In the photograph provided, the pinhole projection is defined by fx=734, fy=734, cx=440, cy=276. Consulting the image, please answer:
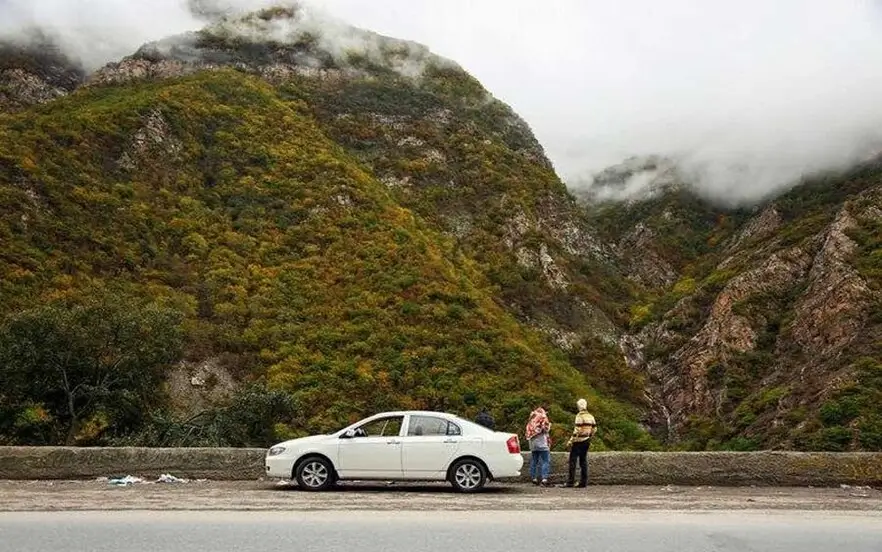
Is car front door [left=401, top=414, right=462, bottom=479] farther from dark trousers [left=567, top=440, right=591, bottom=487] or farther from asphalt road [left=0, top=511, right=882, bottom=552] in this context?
asphalt road [left=0, top=511, right=882, bottom=552]

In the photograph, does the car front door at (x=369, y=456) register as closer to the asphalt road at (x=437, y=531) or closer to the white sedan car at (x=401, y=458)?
the white sedan car at (x=401, y=458)

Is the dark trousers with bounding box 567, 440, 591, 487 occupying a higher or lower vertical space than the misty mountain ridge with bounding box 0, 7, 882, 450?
lower

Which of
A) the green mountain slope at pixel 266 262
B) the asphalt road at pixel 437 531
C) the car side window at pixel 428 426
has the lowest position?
the asphalt road at pixel 437 531

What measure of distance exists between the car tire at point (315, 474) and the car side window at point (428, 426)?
1.56m

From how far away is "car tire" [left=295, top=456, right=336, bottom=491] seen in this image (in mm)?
12844

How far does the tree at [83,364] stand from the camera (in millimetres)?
21344

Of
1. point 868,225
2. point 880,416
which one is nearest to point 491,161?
point 868,225

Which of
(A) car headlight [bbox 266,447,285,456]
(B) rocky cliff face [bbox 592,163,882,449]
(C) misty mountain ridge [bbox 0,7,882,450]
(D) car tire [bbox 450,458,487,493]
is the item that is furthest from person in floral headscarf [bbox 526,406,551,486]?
(B) rocky cliff face [bbox 592,163,882,449]

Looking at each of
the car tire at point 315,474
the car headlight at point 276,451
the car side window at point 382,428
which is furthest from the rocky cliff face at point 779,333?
the car headlight at point 276,451

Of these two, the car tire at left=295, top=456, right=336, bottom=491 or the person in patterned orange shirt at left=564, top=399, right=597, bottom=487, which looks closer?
the car tire at left=295, top=456, right=336, bottom=491

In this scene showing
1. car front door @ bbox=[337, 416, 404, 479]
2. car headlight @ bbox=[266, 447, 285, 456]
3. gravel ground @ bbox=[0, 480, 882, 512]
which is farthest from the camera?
car headlight @ bbox=[266, 447, 285, 456]

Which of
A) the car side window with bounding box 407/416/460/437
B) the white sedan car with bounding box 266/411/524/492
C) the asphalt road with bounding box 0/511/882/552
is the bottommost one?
the asphalt road with bounding box 0/511/882/552

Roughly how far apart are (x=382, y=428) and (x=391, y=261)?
33.5m

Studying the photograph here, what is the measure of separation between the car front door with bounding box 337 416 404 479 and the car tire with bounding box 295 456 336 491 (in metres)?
0.21
